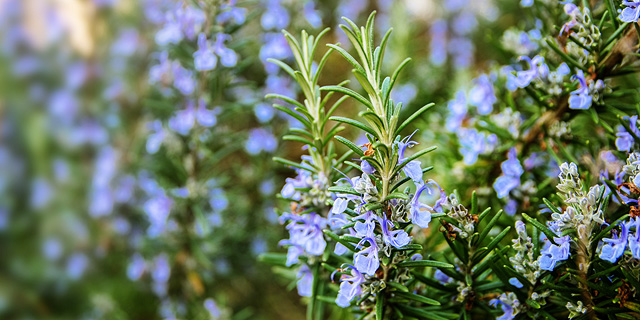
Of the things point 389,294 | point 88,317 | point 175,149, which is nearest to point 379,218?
point 389,294

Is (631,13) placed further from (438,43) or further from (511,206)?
(438,43)

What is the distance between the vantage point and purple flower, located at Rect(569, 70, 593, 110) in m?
0.50

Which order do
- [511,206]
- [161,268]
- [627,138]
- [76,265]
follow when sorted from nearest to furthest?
[627,138] → [511,206] → [161,268] → [76,265]

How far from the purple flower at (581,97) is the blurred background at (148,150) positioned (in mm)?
238

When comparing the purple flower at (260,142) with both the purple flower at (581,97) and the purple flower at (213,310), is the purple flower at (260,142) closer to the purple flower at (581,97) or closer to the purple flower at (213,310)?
the purple flower at (213,310)

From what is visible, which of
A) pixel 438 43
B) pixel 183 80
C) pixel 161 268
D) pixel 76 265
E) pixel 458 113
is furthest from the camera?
pixel 438 43

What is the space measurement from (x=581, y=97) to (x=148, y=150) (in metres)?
0.78

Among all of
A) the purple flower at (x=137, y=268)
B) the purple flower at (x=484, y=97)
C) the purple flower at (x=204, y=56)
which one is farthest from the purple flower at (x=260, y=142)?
the purple flower at (x=484, y=97)

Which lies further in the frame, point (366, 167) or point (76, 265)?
point (76, 265)

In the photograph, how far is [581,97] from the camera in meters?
0.51

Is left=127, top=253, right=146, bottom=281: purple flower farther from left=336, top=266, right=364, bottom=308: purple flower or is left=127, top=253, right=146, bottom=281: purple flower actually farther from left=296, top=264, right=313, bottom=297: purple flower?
left=336, top=266, right=364, bottom=308: purple flower

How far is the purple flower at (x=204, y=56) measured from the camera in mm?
735

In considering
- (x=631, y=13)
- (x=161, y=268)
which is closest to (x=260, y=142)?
(x=161, y=268)

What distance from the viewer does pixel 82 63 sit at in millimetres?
1122
